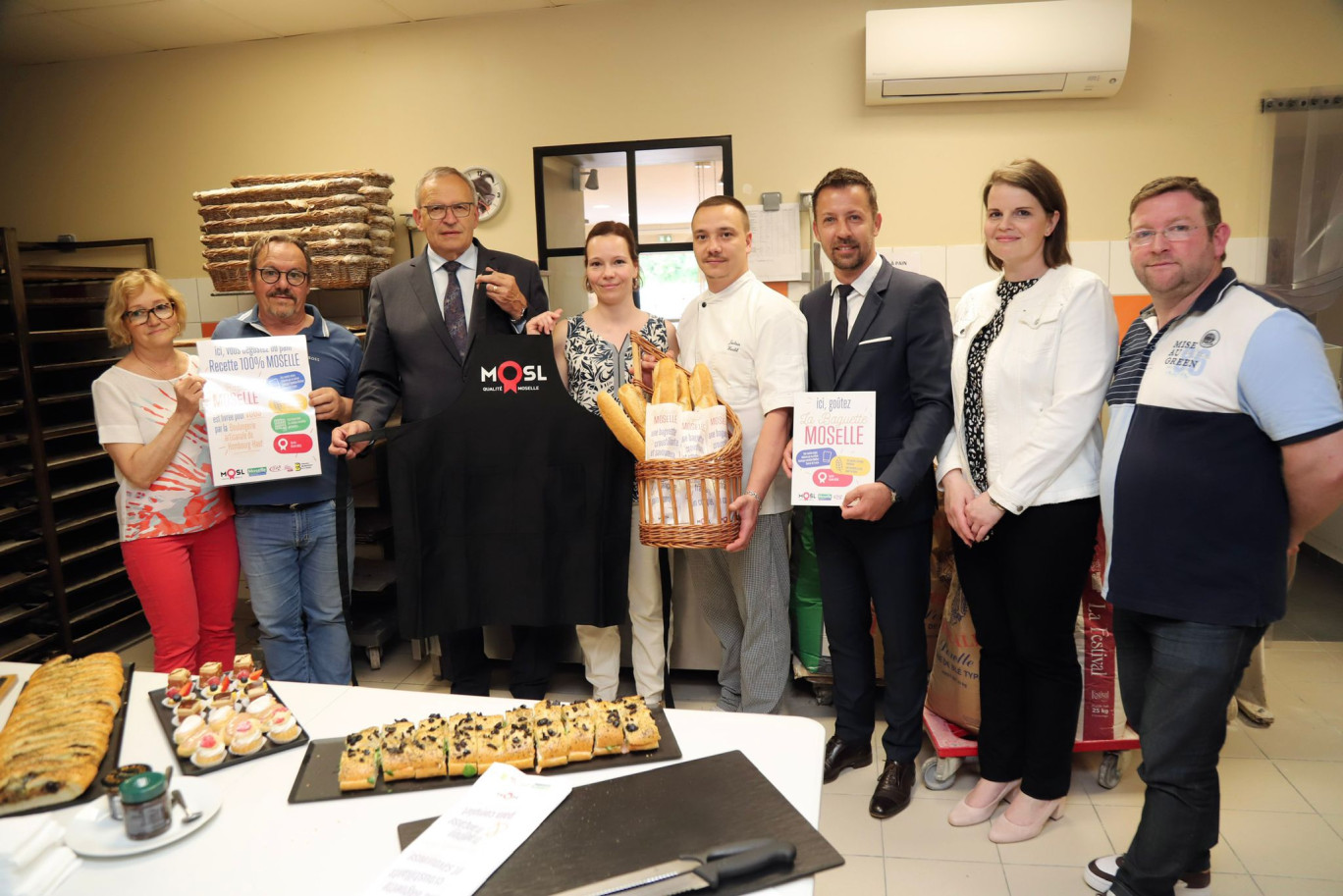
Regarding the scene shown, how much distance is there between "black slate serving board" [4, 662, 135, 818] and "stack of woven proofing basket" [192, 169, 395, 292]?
107 inches

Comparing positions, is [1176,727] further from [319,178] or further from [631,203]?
[319,178]

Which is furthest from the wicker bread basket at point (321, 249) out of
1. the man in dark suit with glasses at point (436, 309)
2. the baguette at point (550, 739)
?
the baguette at point (550, 739)

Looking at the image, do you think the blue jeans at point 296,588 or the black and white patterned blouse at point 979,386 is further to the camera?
the blue jeans at point 296,588

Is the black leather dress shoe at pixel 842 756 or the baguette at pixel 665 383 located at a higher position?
the baguette at pixel 665 383

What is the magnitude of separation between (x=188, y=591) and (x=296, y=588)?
31 cm

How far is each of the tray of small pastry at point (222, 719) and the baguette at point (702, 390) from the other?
4.04 feet

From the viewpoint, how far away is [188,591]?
2.68 m

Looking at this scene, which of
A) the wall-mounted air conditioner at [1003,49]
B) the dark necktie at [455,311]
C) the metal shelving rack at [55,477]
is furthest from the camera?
the wall-mounted air conditioner at [1003,49]

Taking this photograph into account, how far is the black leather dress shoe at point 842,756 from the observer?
2664 millimetres

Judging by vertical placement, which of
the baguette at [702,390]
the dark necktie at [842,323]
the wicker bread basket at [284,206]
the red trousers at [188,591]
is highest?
the wicker bread basket at [284,206]

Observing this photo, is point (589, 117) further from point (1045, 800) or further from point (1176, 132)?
point (1045, 800)

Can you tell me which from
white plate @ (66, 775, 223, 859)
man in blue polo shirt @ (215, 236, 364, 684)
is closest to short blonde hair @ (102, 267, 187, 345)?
man in blue polo shirt @ (215, 236, 364, 684)

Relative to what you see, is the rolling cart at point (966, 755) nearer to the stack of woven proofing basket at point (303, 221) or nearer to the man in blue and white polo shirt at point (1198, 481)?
the man in blue and white polo shirt at point (1198, 481)

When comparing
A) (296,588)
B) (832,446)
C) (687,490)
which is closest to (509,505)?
(687,490)
